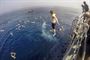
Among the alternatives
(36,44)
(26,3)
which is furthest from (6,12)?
(36,44)

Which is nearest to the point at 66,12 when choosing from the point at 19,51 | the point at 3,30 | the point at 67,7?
the point at 67,7

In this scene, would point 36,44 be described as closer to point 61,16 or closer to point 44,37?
point 44,37

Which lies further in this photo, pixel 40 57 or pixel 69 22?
pixel 69 22

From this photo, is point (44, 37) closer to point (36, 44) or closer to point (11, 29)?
point (36, 44)

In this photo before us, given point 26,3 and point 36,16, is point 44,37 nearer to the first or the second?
point 36,16

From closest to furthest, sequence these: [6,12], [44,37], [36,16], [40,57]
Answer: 1. [40,57]
2. [44,37]
3. [36,16]
4. [6,12]

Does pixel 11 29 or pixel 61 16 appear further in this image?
pixel 61 16

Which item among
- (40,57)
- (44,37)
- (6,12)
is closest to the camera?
(40,57)

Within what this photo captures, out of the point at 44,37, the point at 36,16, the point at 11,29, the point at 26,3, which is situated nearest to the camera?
the point at 44,37

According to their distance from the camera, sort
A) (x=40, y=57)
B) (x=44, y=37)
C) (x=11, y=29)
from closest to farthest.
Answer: (x=40, y=57) → (x=44, y=37) → (x=11, y=29)
